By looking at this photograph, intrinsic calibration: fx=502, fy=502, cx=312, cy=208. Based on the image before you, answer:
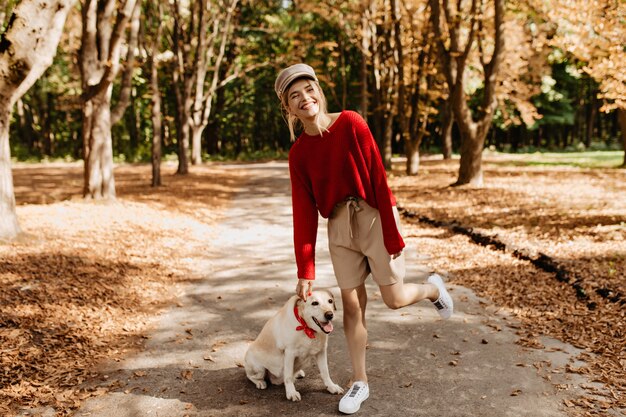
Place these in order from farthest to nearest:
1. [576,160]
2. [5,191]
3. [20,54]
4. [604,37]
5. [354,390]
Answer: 1. [576,160]
2. [604,37]
3. [5,191]
4. [20,54]
5. [354,390]

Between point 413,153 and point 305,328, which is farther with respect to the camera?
point 413,153

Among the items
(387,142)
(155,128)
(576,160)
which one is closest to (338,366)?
(155,128)

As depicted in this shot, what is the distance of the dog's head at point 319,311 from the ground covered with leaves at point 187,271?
5.93 ft

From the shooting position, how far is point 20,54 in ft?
22.2

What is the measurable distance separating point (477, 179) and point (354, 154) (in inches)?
481

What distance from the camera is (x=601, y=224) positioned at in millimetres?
9016

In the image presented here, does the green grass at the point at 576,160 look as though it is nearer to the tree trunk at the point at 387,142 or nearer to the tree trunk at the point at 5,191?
the tree trunk at the point at 387,142

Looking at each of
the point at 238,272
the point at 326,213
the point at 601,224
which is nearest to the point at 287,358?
the point at 326,213

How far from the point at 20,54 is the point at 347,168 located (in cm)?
568

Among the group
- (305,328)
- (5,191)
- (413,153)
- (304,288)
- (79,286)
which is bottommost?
(79,286)

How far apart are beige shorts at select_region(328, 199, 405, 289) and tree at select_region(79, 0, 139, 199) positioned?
875 cm

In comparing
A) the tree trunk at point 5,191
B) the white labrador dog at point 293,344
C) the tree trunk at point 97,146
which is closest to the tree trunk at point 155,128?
the tree trunk at point 97,146

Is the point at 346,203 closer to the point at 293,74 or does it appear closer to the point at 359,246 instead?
the point at 359,246

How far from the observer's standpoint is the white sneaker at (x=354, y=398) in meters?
3.45
